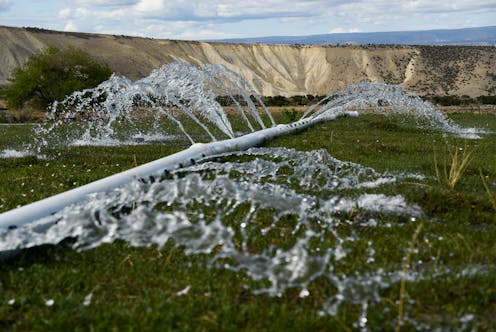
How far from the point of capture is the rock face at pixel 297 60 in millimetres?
111044

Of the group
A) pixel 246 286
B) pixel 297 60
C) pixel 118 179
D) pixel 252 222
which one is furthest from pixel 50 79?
pixel 297 60

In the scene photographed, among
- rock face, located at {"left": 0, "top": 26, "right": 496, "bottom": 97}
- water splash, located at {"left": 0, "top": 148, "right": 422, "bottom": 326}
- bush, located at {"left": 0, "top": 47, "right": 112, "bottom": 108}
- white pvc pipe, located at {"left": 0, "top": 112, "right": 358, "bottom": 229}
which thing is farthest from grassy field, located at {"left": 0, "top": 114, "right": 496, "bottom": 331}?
rock face, located at {"left": 0, "top": 26, "right": 496, "bottom": 97}

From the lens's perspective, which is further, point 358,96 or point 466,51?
point 466,51

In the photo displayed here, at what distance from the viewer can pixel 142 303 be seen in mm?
3971

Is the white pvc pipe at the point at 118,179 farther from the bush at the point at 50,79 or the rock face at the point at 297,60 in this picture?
the rock face at the point at 297,60

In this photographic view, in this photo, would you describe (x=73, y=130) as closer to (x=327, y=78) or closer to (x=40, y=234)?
(x=40, y=234)

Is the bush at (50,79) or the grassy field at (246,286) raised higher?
the grassy field at (246,286)

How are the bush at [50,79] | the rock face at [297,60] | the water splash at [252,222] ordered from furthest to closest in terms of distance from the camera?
the rock face at [297,60], the bush at [50,79], the water splash at [252,222]

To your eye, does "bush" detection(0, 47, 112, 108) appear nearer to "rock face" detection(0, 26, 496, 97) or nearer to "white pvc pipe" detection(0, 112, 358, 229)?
"white pvc pipe" detection(0, 112, 358, 229)

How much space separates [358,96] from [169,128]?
6.57 meters

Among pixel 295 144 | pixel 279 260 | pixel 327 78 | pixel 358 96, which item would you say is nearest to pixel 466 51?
pixel 327 78

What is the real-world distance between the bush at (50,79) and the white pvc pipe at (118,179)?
32199 millimetres

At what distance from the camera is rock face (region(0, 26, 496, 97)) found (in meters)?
111

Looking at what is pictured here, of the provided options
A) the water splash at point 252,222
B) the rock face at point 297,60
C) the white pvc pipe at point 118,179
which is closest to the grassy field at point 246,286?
the water splash at point 252,222
